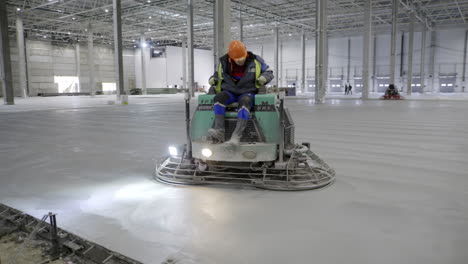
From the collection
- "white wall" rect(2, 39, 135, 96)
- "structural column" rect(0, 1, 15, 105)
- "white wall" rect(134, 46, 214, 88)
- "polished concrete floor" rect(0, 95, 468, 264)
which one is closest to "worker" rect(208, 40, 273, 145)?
"polished concrete floor" rect(0, 95, 468, 264)

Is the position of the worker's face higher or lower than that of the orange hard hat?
lower

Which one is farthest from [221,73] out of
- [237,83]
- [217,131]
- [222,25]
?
[222,25]

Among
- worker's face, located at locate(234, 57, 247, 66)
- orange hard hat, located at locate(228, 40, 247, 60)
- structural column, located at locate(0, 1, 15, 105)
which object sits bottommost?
worker's face, located at locate(234, 57, 247, 66)

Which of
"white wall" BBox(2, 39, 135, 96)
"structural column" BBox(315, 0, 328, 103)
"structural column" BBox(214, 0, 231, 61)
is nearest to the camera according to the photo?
"structural column" BBox(214, 0, 231, 61)

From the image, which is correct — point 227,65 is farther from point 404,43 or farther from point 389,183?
point 404,43

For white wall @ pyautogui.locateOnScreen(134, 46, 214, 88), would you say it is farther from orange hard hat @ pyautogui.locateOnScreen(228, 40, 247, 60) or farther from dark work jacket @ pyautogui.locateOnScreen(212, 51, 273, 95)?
orange hard hat @ pyautogui.locateOnScreen(228, 40, 247, 60)

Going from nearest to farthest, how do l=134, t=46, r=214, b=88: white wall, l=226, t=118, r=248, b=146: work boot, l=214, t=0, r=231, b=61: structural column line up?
l=226, t=118, r=248, b=146: work boot
l=214, t=0, r=231, b=61: structural column
l=134, t=46, r=214, b=88: white wall

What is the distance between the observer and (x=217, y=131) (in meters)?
3.65

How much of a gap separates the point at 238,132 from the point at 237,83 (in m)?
0.77

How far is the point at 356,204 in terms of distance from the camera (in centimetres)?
320

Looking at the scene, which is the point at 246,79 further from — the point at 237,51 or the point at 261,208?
the point at 261,208

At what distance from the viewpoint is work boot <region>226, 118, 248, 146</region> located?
3555mm

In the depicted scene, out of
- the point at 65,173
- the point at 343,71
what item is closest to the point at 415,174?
the point at 65,173

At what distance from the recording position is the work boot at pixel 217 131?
12.0ft
